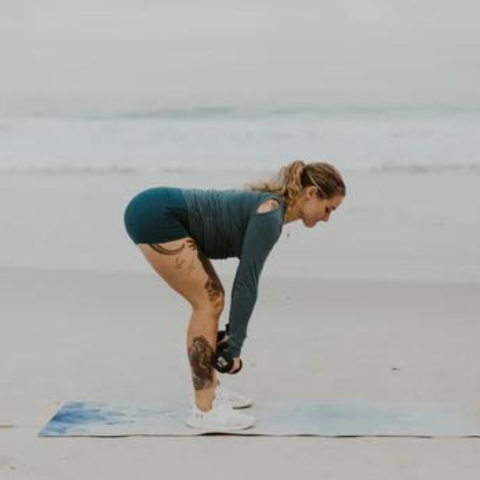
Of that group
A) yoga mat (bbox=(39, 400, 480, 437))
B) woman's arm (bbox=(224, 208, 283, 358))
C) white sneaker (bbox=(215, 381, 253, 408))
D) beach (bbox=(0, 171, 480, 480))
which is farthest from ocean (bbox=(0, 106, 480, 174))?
woman's arm (bbox=(224, 208, 283, 358))

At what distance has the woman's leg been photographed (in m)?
4.01

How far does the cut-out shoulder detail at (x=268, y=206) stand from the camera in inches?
153

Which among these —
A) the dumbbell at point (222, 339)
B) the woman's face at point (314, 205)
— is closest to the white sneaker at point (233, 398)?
the dumbbell at point (222, 339)

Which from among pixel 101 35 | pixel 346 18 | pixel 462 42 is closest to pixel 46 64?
pixel 101 35

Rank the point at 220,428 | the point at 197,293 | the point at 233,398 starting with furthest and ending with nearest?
the point at 233,398, the point at 197,293, the point at 220,428

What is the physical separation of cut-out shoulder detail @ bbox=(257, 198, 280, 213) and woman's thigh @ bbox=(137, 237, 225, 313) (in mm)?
340

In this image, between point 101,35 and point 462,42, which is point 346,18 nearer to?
point 462,42

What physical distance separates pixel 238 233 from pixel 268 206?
6.9 inches

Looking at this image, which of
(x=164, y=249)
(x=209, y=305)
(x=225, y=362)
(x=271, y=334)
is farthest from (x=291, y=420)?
(x=271, y=334)

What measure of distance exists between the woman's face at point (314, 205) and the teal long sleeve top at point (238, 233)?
97 mm

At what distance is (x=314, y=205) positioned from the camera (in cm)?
403

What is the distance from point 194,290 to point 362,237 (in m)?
5.44

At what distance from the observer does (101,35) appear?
1842 centimetres

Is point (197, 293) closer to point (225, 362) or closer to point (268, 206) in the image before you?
point (225, 362)
